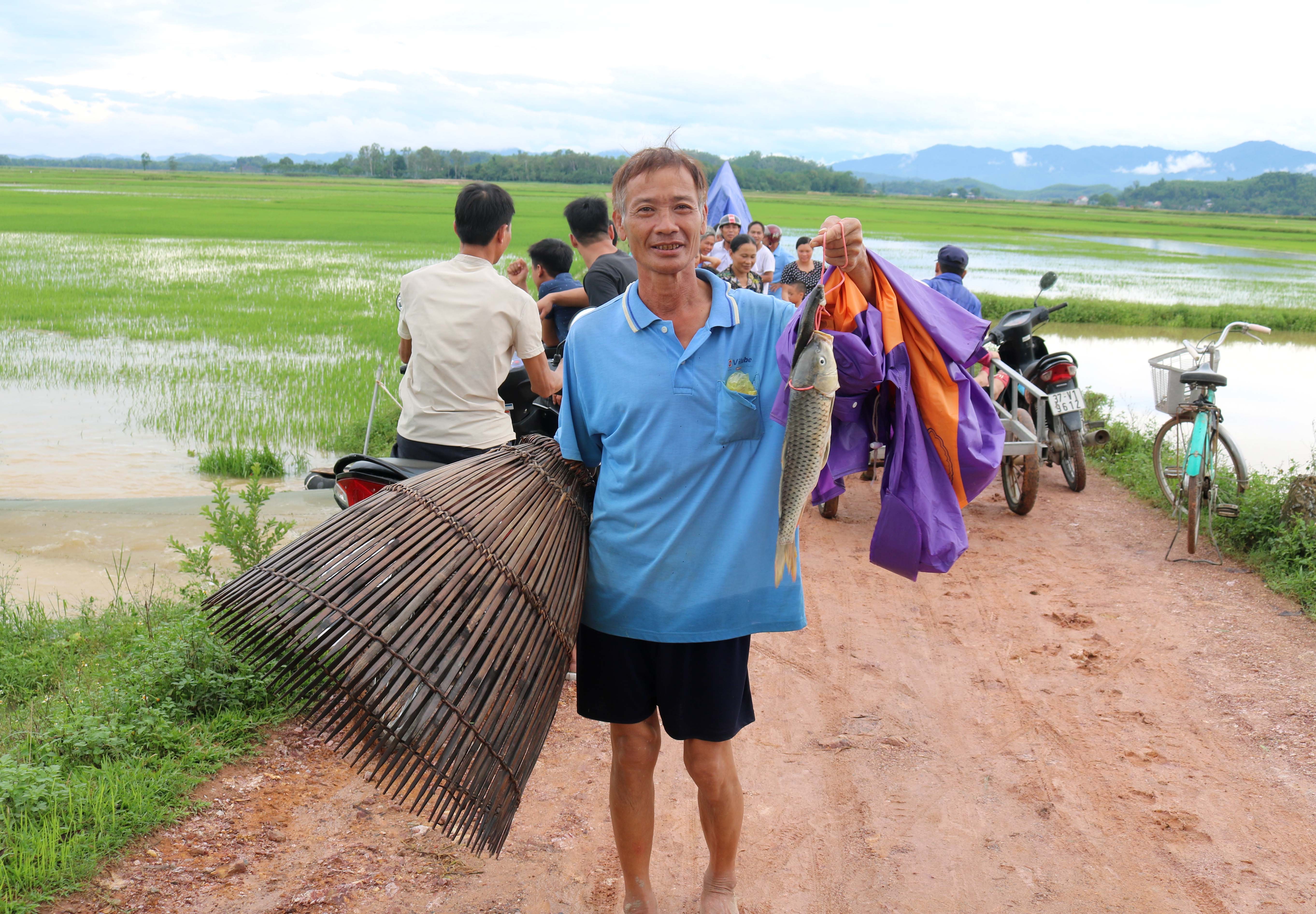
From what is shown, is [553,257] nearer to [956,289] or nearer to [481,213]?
[481,213]

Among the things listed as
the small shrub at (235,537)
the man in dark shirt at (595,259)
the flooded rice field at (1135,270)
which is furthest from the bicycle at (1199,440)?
the flooded rice field at (1135,270)

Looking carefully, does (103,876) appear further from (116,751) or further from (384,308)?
(384,308)

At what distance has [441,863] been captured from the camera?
2414 millimetres

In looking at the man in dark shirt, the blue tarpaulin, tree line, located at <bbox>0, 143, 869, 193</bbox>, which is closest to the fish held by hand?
the man in dark shirt

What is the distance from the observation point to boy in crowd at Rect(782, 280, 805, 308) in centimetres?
661

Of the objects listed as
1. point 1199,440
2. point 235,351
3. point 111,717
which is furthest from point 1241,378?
point 111,717

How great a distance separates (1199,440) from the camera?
15.7ft

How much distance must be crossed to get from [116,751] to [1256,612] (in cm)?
444

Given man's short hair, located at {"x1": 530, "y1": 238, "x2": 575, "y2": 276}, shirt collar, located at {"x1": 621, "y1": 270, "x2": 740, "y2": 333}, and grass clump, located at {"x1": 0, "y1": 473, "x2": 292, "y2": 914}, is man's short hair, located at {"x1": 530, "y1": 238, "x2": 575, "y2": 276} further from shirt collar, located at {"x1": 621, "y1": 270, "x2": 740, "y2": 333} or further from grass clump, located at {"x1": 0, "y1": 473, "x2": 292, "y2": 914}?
shirt collar, located at {"x1": 621, "y1": 270, "x2": 740, "y2": 333}

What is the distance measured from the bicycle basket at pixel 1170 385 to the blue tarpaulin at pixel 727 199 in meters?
5.82

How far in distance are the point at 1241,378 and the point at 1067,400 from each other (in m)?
6.84

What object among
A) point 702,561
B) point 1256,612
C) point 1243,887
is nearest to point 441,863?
point 702,561

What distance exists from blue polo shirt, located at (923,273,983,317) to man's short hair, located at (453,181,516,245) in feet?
9.63

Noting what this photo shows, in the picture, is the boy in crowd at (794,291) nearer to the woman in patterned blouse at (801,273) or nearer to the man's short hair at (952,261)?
the woman in patterned blouse at (801,273)
